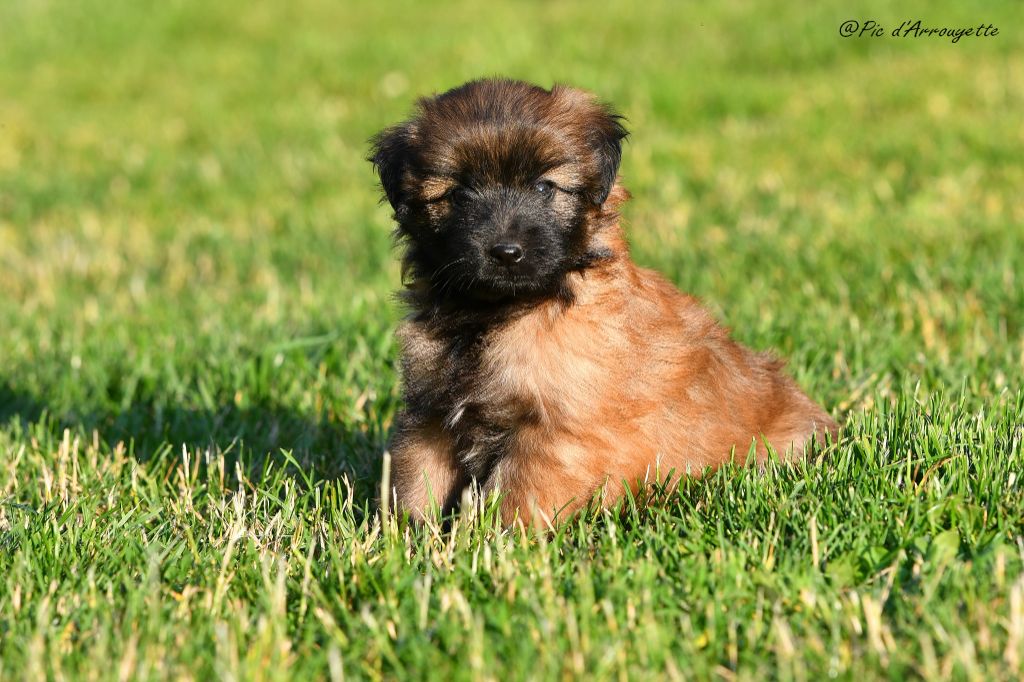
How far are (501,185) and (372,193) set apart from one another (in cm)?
574

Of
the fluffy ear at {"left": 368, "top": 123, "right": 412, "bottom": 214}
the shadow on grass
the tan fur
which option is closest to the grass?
the shadow on grass

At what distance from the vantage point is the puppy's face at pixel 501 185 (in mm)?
3352

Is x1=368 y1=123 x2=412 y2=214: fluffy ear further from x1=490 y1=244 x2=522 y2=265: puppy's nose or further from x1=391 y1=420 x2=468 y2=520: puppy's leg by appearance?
x1=391 y1=420 x2=468 y2=520: puppy's leg

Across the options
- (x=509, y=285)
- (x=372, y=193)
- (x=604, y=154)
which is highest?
(x=604, y=154)

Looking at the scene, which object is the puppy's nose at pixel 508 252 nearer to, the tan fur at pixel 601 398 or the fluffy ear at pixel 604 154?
the tan fur at pixel 601 398

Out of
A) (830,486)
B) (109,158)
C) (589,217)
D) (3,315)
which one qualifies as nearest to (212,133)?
(109,158)

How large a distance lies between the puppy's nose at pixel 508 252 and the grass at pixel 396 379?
2.27 ft

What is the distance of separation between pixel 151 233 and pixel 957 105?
6194mm

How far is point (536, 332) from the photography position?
3.38m

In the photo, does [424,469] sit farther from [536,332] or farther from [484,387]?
[536,332]

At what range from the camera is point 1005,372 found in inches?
180

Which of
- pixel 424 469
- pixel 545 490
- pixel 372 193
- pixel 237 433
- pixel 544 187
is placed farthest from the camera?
pixel 372 193

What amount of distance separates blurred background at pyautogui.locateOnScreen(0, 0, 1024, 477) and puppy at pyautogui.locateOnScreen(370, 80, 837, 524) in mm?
444

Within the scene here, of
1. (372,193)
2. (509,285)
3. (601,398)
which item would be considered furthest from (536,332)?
(372,193)
